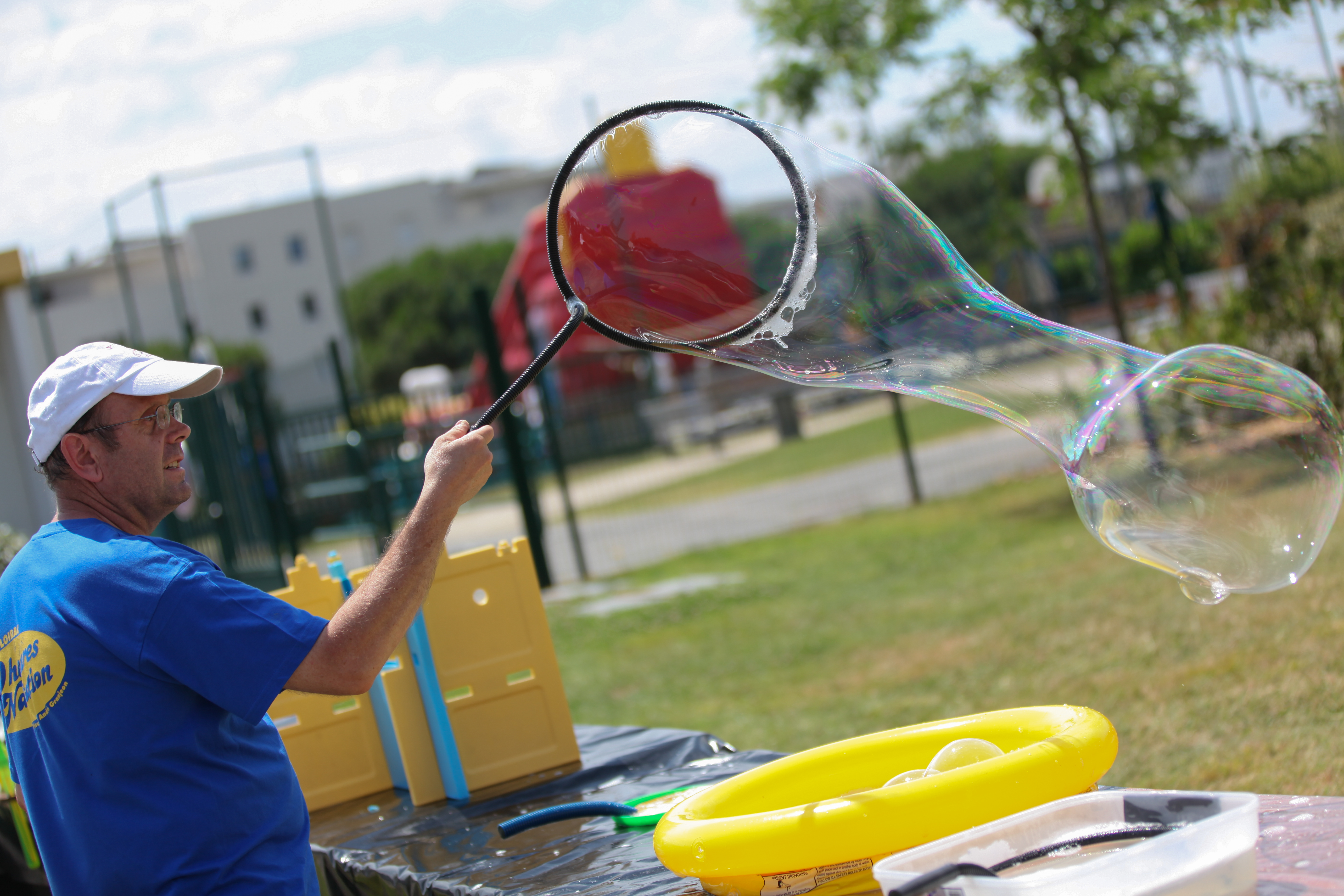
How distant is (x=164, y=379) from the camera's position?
2434 mm

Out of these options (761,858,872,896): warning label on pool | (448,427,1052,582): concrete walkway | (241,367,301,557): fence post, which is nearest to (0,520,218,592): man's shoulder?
(761,858,872,896): warning label on pool

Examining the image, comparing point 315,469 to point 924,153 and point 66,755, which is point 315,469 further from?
point 66,755

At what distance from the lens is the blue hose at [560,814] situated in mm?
2771

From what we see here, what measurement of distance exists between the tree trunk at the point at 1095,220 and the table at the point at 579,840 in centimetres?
783

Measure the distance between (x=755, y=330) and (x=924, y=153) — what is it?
29.6 ft

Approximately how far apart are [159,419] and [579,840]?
4.40 ft

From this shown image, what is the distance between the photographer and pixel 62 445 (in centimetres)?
241

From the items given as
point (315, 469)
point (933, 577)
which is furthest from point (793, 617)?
point (315, 469)

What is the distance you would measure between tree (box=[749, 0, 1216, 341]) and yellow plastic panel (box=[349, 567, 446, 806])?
7.81 meters

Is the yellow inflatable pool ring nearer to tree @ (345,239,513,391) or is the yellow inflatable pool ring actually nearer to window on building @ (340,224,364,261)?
tree @ (345,239,513,391)

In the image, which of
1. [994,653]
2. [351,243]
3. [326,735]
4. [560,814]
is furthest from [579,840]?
[351,243]

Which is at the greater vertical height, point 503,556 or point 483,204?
point 483,204

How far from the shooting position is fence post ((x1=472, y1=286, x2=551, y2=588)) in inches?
389

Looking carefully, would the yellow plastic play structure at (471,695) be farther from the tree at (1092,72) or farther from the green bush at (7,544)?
the tree at (1092,72)
